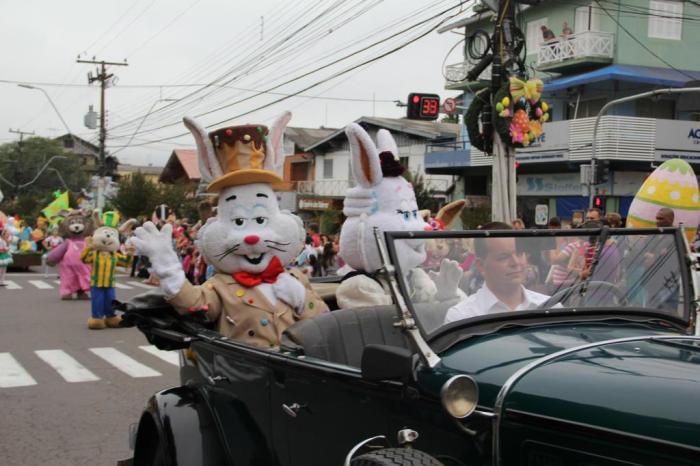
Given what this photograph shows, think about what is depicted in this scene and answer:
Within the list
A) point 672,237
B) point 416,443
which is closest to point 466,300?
point 416,443

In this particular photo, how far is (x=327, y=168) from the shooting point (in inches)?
1651

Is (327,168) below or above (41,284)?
above

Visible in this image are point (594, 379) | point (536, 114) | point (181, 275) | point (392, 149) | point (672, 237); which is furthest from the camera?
point (536, 114)

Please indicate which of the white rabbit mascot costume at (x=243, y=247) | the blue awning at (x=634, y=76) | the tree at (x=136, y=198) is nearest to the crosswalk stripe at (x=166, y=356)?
the white rabbit mascot costume at (x=243, y=247)

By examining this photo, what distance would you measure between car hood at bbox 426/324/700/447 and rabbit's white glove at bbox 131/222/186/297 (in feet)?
7.01

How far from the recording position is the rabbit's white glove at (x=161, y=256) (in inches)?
177

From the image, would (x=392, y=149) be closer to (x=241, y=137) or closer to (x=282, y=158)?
(x=282, y=158)

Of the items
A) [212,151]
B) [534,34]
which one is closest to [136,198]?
[534,34]

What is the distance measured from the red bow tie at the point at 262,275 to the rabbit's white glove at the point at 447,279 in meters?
2.15

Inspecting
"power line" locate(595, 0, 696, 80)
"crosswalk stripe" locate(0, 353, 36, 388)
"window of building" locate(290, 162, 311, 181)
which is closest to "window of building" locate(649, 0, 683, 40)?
"power line" locate(595, 0, 696, 80)

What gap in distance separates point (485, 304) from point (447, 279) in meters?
0.17

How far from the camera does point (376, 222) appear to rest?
597cm

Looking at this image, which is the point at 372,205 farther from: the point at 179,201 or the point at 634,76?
the point at 179,201

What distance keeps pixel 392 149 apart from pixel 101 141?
36175mm
